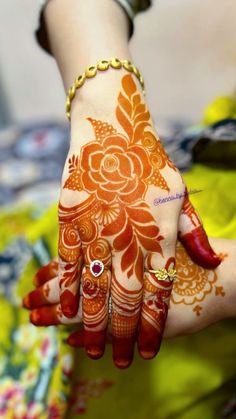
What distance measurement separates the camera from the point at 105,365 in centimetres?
69

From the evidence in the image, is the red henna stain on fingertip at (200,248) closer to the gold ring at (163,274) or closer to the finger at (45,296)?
the gold ring at (163,274)

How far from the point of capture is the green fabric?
0.66 m

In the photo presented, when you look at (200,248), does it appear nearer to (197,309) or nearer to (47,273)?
(197,309)

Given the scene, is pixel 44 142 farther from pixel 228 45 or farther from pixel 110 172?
pixel 110 172

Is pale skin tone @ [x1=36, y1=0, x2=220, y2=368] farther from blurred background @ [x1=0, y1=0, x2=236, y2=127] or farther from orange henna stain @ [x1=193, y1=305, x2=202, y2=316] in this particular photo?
blurred background @ [x1=0, y1=0, x2=236, y2=127]

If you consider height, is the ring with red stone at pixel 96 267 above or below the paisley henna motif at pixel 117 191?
below

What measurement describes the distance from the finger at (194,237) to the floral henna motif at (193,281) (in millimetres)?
14

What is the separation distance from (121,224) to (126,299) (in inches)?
3.0

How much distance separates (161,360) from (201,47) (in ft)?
2.64

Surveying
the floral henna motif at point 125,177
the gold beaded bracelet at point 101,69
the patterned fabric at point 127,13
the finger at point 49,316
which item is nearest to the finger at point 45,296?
the finger at point 49,316

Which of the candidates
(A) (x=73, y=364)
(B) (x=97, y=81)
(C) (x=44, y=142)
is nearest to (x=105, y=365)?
(A) (x=73, y=364)

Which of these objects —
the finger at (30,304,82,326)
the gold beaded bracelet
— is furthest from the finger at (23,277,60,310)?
the gold beaded bracelet

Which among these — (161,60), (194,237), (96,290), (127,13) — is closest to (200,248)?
(194,237)

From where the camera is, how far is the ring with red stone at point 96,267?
53cm
